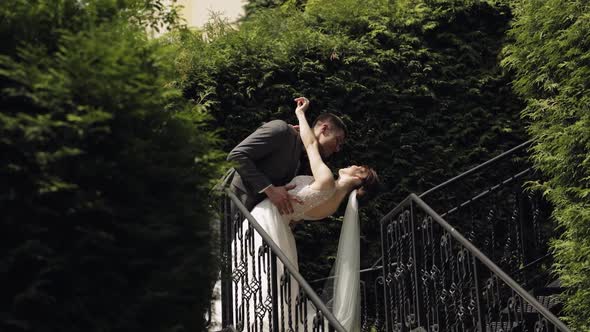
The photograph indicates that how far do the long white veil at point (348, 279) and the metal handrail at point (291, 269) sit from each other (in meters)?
1.09

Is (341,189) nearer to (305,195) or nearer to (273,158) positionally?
(305,195)

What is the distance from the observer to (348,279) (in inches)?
318

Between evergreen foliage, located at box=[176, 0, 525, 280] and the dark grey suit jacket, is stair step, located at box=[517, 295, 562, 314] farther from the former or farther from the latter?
the dark grey suit jacket

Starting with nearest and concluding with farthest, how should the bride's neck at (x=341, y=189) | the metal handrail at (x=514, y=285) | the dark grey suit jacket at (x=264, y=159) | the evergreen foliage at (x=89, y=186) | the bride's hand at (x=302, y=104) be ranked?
the evergreen foliage at (x=89, y=186), the metal handrail at (x=514, y=285), the dark grey suit jacket at (x=264, y=159), the bride's neck at (x=341, y=189), the bride's hand at (x=302, y=104)

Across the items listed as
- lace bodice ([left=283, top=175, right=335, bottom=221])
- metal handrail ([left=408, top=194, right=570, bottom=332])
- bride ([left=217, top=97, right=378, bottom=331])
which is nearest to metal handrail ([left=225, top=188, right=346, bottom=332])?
bride ([left=217, top=97, right=378, bottom=331])

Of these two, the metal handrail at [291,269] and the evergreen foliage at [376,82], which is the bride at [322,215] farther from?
the evergreen foliage at [376,82]

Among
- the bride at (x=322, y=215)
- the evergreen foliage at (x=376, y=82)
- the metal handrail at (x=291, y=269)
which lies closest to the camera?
the metal handrail at (x=291, y=269)

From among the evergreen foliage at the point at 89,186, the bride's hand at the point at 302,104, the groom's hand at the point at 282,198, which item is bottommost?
the evergreen foliage at the point at 89,186

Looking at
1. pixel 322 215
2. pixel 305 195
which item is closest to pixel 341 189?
pixel 322 215

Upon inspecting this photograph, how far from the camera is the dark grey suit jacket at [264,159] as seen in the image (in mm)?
7824

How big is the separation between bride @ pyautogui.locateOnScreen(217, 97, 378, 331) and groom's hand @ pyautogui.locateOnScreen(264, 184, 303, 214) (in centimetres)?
4

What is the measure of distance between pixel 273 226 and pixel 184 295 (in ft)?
11.2

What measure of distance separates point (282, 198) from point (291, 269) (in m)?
1.16

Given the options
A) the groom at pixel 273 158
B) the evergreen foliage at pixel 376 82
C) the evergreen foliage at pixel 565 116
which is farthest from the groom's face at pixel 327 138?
the evergreen foliage at pixel 376 82
